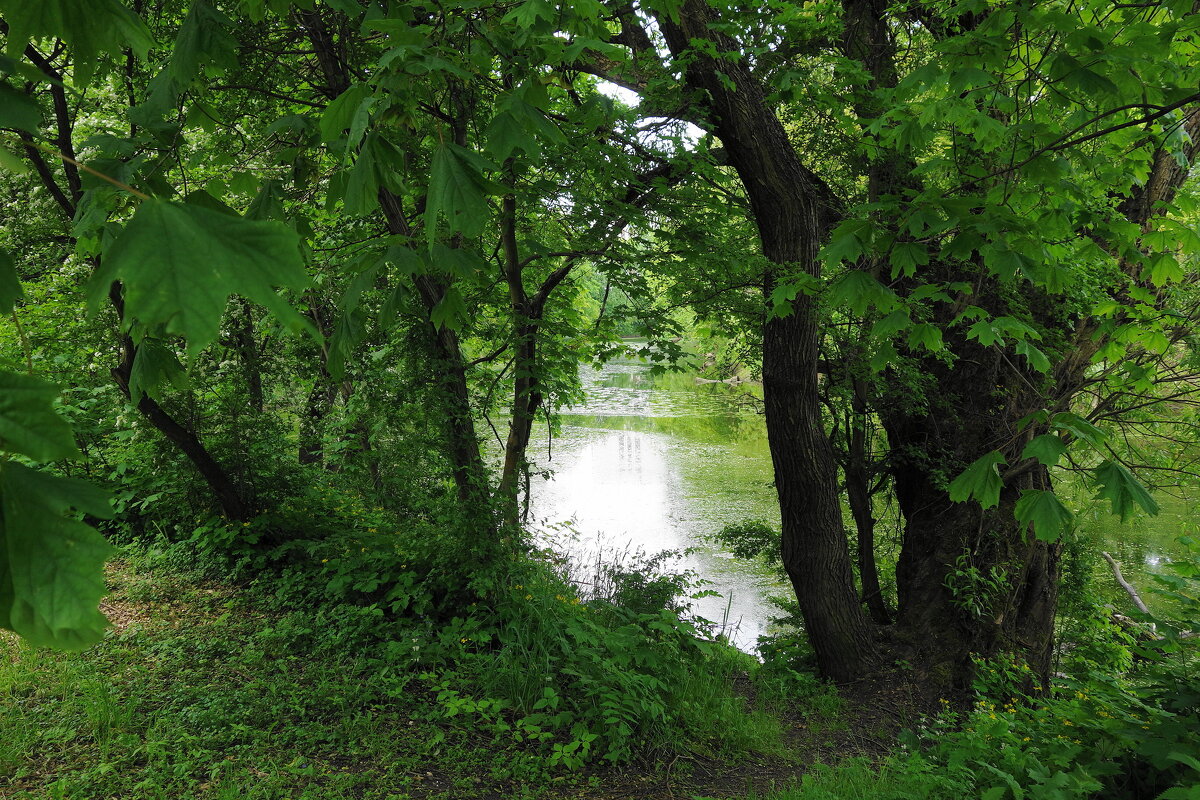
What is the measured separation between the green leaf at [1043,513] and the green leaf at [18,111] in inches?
86.1

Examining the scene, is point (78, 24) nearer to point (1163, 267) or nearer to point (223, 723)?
point (223, 723)

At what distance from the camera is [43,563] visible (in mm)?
733

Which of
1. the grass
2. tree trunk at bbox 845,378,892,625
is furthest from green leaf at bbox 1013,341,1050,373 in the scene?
tree trunk at bbox 845,378,892,625

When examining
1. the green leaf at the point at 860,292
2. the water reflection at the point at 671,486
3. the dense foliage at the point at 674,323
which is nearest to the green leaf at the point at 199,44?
the dense foliage at the point at 674,323

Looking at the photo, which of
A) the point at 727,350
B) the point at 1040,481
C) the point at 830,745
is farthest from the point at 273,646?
the point at 1040,481

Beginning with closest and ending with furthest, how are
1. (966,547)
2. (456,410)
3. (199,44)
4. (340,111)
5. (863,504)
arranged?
(340,111)
(199,44)
(456,410)
(966,547)
(863,504)

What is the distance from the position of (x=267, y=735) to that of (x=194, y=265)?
331cm

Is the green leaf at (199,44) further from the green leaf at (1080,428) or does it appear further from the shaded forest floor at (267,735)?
the shaded forest floor at (267,735)

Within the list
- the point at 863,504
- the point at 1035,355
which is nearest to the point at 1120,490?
the point at 1035,355

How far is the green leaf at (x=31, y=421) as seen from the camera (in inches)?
27.3

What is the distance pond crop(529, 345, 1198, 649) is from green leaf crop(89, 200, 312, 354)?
4.56 metres

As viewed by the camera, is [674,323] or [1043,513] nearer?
[1043,513]

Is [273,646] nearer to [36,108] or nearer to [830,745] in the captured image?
[830,745]

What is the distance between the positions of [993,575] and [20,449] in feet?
19.8
